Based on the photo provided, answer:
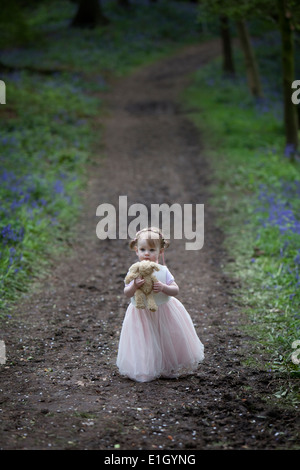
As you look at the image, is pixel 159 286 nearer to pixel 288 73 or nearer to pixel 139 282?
pixel 139 282

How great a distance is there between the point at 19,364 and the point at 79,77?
19.8 m

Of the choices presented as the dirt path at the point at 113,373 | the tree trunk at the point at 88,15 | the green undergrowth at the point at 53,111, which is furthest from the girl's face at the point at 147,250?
the tree trunk at the point at 88,15

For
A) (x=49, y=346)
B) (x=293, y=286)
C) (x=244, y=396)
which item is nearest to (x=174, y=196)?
(x=293, y=286)

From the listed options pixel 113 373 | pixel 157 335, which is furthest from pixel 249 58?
pixel 113 373

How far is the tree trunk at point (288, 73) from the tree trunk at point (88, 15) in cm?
2339

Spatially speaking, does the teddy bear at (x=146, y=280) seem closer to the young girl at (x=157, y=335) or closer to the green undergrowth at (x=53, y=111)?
the young girl at (x=157, y=335)

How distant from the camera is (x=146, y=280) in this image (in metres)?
5.43

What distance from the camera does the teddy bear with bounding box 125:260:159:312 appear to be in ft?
17.7

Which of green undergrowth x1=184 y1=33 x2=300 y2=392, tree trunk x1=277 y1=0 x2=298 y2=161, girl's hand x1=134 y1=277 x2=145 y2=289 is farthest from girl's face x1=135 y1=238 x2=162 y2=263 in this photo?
tree trunk x1=277 y1=0 x2=298 y2=161

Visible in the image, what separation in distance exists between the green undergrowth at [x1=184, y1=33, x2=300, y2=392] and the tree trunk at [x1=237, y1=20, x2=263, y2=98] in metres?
0.52

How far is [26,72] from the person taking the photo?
2309 centimetres

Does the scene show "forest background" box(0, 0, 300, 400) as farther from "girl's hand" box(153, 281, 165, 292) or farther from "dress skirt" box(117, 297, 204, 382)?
"girl's hand" box(153, 281, 165, 292)

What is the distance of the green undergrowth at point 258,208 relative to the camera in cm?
671

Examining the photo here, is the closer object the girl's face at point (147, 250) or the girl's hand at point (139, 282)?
the girl's hand at point (139, 282)
